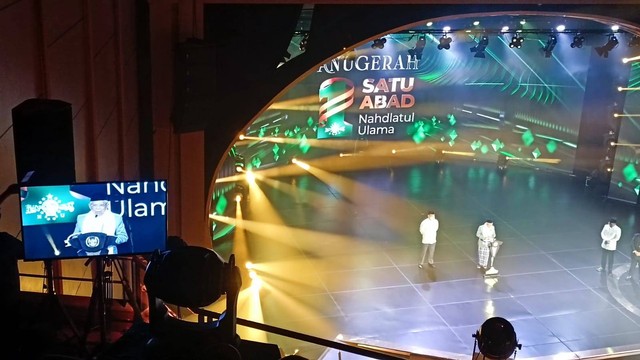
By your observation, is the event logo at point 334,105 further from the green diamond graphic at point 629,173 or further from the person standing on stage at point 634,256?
the person standing on stage at point 634,256

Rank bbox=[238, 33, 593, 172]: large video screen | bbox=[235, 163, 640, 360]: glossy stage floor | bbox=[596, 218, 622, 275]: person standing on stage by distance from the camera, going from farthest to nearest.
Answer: bbox=[238, 33, 593, 172]: large video screen
bbox=[596, 218, 622, 275]: person standing on stage
bbox=[235, 163, 640, 360]: glossy stage floor

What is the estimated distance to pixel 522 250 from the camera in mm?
11070

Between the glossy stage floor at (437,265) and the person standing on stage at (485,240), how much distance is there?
26cm

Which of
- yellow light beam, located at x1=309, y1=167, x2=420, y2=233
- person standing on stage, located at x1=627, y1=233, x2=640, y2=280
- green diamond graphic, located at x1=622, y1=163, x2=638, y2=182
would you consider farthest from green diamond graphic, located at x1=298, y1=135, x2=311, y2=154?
person standing on stage, located at x1=627, y1=233, x2=640, y2=280

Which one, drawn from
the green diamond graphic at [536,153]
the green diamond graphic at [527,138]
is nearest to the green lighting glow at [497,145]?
the green diamond graphic at [527,138]

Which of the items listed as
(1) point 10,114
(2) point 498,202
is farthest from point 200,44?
(2) point 498,202

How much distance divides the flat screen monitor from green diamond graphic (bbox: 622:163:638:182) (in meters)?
12.2

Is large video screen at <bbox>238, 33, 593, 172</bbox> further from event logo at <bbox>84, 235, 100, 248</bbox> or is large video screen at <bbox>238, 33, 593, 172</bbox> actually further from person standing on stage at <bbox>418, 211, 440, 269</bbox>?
event logo at <bbox>84, 235, 100, 248</bbox>

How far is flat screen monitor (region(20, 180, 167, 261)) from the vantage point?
11.9 ft

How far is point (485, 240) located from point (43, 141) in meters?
7.49

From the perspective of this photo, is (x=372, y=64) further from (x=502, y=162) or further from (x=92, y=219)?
(x=92, y=219)

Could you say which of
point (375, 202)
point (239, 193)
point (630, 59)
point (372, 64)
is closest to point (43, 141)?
point (239, 193)

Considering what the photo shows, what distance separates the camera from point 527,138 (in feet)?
54.9

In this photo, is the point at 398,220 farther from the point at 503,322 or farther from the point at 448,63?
the point at 503,322
